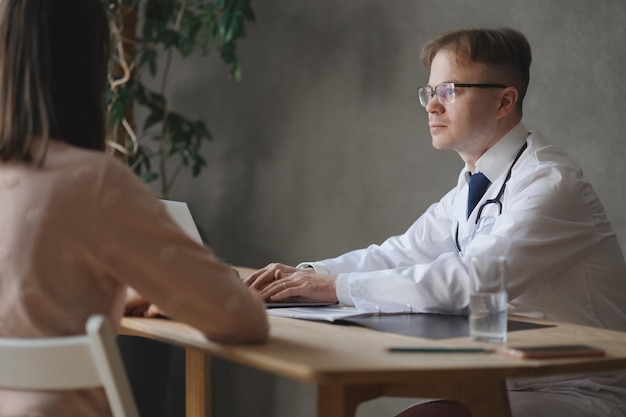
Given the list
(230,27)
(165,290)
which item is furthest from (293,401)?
(165,290)

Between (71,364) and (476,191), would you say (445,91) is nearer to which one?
(476,191)

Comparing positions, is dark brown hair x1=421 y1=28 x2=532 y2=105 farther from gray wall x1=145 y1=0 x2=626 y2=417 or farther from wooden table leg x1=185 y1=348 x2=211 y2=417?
wooden table leg x1=185 y1=348 x2=211 y2=417

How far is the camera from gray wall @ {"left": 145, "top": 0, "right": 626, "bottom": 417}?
2.73 metres

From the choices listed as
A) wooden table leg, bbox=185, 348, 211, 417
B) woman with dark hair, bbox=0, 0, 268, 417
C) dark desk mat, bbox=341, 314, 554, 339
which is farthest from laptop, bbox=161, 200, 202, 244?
woman with dark hair, bbox=0, 0, 268, 417

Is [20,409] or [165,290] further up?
[165,290]

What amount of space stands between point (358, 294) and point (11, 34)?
897mm

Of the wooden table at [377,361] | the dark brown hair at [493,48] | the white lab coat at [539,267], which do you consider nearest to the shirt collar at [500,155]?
the white lab coat at [539,267]

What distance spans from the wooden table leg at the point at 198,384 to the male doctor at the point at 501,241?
0.25 metres

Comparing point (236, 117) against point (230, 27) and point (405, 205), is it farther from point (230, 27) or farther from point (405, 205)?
point (405, 205)

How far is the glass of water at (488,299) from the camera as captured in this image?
1471mm

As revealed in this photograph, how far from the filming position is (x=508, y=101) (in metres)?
2.36

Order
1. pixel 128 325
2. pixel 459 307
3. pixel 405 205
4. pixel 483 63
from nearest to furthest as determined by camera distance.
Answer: pixel 128 325 → pixel 459 307 → pixel 483 63 → pixel 405 205

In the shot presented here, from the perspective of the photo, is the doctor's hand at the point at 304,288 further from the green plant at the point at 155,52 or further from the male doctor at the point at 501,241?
the green plant at the point at 155,52

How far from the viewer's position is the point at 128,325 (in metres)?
1.64
